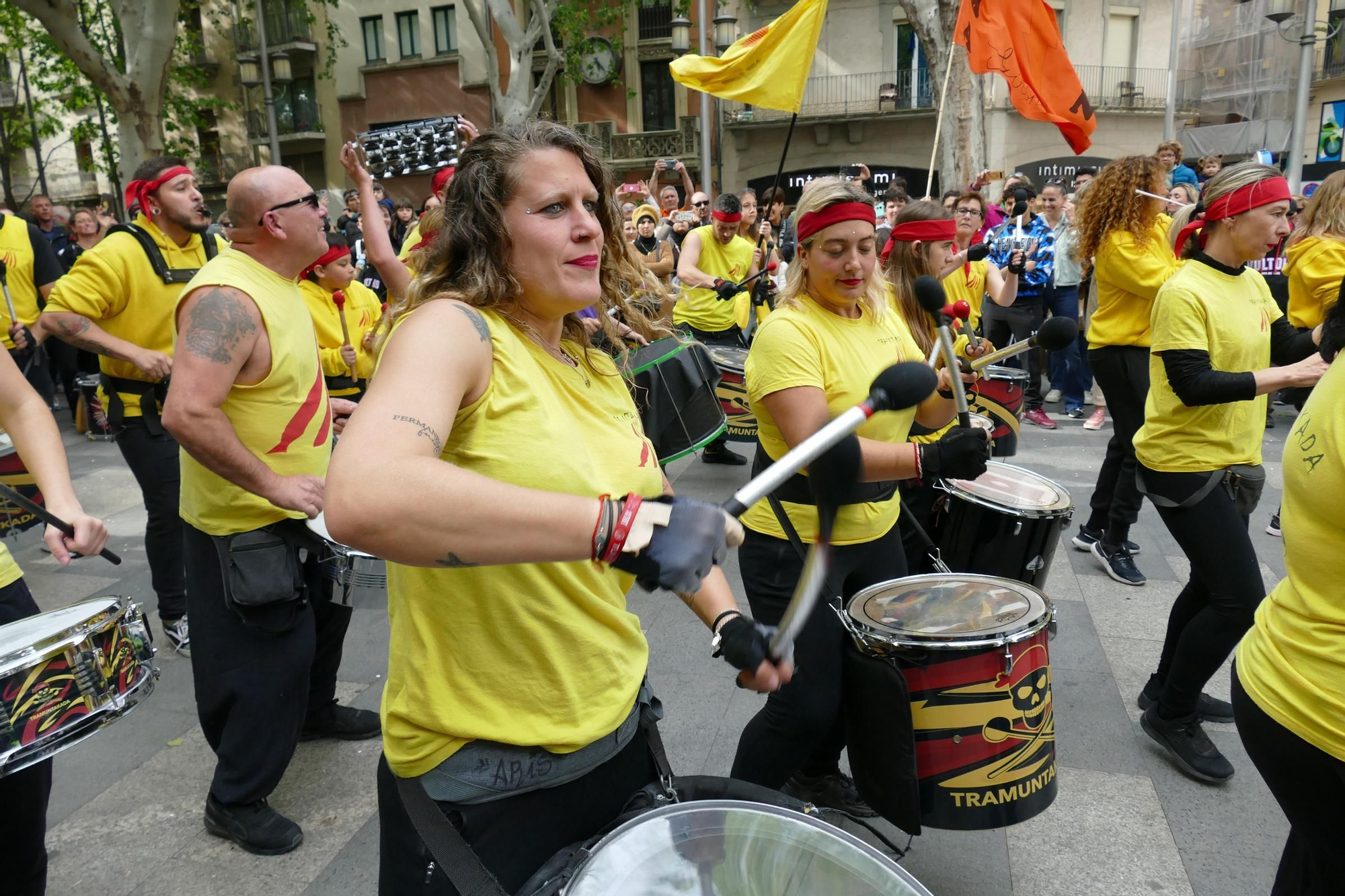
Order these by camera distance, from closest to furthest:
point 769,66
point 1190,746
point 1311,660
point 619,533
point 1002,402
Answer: point 619,533
point 1311,660
point 1190,746
point 1002,402
point 769,66

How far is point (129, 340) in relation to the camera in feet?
13.8

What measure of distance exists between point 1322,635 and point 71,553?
9.13 feet

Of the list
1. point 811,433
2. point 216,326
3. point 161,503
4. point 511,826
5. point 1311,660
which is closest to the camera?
point 511,826

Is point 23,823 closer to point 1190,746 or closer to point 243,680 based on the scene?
point 243,680

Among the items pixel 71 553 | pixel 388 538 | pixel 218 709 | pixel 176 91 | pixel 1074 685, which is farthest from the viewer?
pixel 176 91

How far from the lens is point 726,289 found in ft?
24.3

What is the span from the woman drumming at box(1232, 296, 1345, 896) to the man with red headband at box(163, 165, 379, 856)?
2.56 m

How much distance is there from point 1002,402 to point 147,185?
14.1 feet

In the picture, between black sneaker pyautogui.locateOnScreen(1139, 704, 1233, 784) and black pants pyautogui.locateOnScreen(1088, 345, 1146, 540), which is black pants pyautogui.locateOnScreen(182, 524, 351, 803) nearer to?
black sneaker pyautogui.locateOnScreen(1139, 704, 1233, 784)

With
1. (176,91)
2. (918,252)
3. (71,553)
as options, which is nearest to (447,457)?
(71,553)

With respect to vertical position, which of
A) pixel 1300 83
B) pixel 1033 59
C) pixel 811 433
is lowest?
pixel 811 433

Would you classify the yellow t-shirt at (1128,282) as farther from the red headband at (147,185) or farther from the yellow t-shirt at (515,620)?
the red headband at (147,185)

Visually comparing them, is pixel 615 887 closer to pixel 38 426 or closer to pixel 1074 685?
pixel 38 426

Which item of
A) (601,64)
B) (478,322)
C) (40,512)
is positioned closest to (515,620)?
(478,322)
